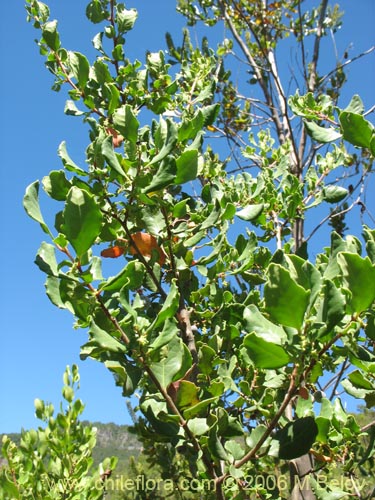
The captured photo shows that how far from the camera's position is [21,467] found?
298cm

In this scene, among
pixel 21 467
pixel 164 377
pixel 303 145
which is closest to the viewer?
pixel 164 377

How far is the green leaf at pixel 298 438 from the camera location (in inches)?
37.8

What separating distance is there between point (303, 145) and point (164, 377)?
10.2 feet

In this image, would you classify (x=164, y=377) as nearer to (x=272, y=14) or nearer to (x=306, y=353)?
(x=306, y=353)

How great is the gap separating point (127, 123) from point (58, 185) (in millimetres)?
207

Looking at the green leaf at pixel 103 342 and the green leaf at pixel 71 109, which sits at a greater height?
the green leaf at pixel 71 109

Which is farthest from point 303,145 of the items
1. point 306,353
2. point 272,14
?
point 306,353

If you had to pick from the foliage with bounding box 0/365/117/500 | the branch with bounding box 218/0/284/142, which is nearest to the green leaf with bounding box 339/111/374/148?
the foliage with bounding box 0/365/117/500

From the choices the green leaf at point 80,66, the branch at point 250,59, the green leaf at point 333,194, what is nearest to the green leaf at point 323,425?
the green leaf at point 333,194

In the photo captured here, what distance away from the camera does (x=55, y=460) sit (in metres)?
2.72

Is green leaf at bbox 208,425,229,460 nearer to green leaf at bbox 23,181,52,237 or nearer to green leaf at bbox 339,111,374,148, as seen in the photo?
green leaf at bbox 23,181,52,237

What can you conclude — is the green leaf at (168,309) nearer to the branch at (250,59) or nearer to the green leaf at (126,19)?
the green leaf at (126,19)

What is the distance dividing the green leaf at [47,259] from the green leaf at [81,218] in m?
0.05

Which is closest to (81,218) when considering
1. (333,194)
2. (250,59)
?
(333,194)
